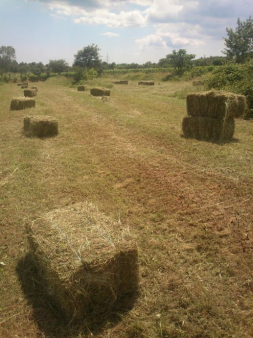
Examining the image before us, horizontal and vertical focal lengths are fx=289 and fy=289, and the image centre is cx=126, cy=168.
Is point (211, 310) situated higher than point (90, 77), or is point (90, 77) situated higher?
point (90, 77)

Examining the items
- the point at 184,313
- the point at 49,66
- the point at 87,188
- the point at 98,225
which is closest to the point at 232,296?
the point at 184,313

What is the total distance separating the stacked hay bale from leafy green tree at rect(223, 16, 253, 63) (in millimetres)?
34557

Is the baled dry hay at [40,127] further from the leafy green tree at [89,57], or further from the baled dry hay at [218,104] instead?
the leafy green tree at [89,57]

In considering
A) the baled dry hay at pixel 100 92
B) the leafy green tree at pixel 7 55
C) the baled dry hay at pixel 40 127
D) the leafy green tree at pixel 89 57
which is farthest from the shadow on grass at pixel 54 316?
the leafy green tree at pixel 7 55

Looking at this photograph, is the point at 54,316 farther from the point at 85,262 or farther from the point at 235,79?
the point at 235,79

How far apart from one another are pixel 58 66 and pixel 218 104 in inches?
2662

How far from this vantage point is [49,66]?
71.8m

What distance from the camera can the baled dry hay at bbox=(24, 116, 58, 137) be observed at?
1005 centimetres

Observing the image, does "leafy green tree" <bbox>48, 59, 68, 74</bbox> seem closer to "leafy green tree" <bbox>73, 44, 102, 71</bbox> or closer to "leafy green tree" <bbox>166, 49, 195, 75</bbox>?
"leafy green tree" <bbox>73, 44, 102, 71</bbox>

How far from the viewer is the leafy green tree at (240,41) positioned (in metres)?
39.6

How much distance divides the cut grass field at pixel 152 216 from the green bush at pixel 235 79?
427 centimetres

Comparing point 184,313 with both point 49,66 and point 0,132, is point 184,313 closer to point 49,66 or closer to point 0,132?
point 0,132

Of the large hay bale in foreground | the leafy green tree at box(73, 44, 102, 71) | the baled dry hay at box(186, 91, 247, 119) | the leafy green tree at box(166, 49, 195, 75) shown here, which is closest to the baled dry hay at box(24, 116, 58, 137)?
the baled dry hay at box(186, 91, 247, 119)

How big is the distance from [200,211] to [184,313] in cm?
221
